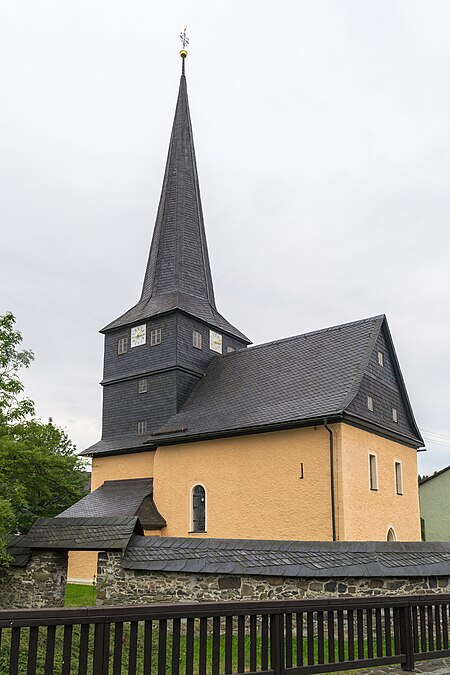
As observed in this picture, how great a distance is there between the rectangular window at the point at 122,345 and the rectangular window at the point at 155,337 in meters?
1.50

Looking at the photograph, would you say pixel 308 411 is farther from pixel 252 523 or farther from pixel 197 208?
pixel 197 208

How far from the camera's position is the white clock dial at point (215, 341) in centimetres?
2394

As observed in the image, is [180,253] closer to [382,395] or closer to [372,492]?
[382,395]

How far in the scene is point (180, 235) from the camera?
25.7 meters

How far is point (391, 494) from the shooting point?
18469mm

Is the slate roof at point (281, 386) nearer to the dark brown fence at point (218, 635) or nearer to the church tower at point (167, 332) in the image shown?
the church tower at point (167, 332)

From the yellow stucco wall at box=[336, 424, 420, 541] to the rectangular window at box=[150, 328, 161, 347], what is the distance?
8858 millimetres

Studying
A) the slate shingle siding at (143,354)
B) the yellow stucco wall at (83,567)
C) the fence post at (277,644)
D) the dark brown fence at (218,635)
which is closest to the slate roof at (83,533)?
the dark brown fence at (218,635)

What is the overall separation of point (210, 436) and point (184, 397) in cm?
340

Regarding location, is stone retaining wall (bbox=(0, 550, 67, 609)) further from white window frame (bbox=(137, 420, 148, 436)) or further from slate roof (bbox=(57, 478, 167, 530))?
white window frame (bbox=(137, 420, 148, 436))

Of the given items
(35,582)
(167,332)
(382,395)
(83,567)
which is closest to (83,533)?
(35,582)

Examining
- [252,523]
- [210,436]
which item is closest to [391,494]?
[252,523]

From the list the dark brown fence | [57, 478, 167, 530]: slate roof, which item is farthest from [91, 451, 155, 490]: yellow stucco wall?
the dark brown fence

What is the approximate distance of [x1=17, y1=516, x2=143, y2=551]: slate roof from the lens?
1189cm
